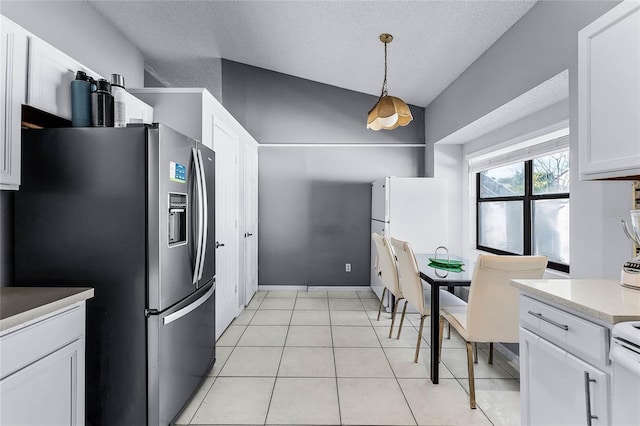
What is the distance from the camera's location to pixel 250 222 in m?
4.07

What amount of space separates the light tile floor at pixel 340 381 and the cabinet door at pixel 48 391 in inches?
25.8

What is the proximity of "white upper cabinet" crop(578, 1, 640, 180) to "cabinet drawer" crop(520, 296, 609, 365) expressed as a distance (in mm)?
681

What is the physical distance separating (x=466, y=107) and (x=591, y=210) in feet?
5.98

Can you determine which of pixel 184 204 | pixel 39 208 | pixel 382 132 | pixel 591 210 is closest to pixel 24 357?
pixel 39 208

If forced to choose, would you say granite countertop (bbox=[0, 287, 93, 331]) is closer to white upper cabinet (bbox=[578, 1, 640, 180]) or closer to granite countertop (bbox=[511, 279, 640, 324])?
granite countertop (bbox=[511, 279, 640, 324])

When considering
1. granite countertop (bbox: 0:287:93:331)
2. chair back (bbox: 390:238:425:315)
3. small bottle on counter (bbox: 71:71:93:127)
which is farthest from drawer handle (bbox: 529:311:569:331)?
small bottle on counter (bbox: 71:71:93:127)

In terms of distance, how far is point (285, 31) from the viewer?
10.7ft

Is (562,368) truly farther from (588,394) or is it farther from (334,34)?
(334,34)

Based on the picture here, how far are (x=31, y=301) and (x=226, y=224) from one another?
6.04ft

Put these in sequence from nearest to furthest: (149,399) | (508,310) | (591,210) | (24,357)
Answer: (24,357), (149,399), (591,210), (508,310)

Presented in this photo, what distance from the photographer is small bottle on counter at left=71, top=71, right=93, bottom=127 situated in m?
1.71

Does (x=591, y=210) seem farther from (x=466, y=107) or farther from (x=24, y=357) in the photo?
(x=24, y=357)

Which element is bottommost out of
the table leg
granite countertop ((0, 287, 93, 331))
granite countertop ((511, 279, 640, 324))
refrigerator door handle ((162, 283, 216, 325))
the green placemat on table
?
the table leg

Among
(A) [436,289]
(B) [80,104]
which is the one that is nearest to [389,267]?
(A) [436,289]
